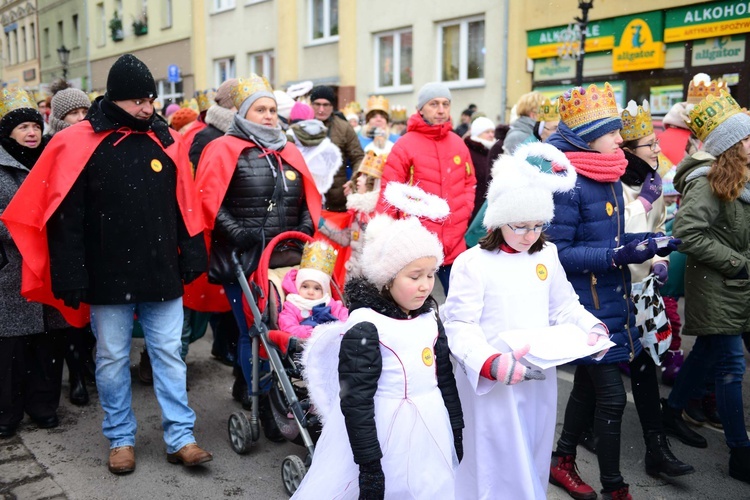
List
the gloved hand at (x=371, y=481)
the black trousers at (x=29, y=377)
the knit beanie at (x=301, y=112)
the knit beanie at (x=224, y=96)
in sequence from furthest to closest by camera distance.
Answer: the knit beanie at (x=301, y=112) → the knit beanie at (x=224, y=96) → the black trousers at (x=29, y=377) → the gloved hand at (x=371, y=481)

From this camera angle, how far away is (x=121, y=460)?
4598 mm

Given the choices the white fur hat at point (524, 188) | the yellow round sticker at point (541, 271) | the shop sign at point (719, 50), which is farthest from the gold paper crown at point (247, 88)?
the shop sign at point (719, 50)

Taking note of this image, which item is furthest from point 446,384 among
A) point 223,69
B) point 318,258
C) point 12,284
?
point 223,69

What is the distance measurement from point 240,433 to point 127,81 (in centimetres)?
224

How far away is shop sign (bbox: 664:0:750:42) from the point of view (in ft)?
44.0

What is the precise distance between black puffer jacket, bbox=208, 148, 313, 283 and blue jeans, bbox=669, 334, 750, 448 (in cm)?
271

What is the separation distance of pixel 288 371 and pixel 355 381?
4.67 feet

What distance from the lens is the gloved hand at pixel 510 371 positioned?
129 inches

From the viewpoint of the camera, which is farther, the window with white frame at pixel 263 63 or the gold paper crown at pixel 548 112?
the window with white frame at pixel 263 63

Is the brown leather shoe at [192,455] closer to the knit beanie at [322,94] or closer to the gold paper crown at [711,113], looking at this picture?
the gold paper crown at [711,113]

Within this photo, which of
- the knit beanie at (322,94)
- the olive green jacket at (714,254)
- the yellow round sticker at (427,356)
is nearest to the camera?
the yellow round sticker at (427,356)

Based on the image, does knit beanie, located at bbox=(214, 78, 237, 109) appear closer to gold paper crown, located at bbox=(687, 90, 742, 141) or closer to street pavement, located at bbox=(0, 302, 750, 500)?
street pavement, located at bbox=(0, 302, 750, 500)

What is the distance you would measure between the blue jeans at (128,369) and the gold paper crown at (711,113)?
343cm

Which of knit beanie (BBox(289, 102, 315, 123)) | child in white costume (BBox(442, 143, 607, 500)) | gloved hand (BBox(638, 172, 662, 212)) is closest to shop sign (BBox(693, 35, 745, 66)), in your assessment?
knit beanie (BBox(289, 102, 315, 123))
